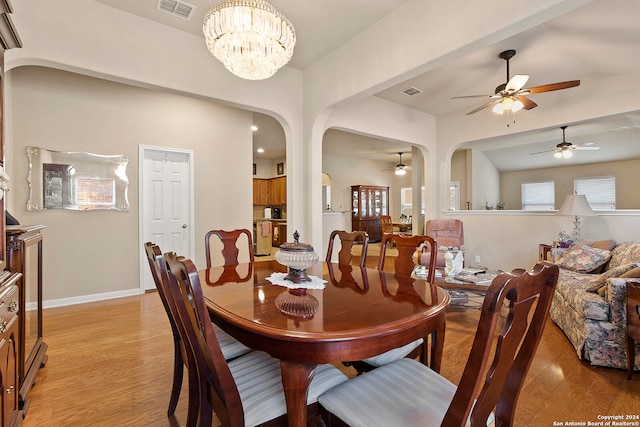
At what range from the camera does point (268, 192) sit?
30.3 ft

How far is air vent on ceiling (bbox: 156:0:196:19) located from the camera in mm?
2770

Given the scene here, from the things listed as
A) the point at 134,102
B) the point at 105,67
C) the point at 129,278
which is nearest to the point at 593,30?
the point at 105,67

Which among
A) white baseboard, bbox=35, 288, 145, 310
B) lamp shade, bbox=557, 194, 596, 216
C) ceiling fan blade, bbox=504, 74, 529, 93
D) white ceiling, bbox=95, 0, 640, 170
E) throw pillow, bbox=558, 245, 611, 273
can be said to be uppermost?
white ceiling, bbox=95, 0, 640, 170

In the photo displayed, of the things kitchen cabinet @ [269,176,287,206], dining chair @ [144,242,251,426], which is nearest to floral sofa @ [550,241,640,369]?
dining chair @ [144,242,251,426]

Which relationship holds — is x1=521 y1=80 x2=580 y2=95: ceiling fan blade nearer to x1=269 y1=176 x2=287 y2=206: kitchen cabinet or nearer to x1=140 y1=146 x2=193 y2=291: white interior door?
x1=140 y1=146 x2=193 y2=291: white interior door

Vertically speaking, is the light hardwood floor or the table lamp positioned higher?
the table lamp

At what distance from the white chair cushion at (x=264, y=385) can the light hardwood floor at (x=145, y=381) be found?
0.72 meters

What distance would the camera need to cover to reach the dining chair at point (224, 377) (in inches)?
40.4

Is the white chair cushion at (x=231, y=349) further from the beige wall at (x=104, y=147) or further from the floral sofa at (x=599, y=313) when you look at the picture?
the beige wall at (x=104, y=147)

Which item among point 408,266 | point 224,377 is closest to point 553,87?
point 408,266

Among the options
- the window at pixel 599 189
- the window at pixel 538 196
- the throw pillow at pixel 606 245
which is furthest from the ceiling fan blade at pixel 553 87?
the window at pixel 538 196

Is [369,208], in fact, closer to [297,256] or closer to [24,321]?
[297,256]

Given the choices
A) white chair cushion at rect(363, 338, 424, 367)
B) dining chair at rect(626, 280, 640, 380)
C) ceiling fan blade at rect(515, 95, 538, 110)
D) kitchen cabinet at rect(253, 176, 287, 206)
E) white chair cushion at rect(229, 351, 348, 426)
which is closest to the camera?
white chair cushion at rect(229, 351, 348, 426)

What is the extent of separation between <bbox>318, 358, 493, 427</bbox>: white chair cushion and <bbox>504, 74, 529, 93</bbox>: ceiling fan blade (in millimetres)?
3178
